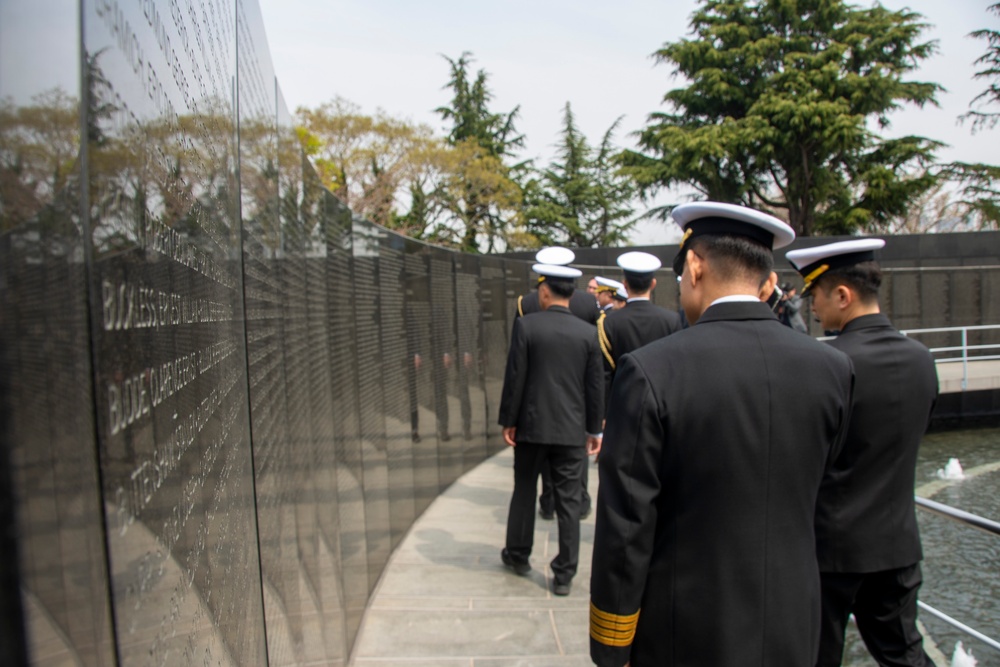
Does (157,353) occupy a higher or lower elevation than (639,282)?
lower

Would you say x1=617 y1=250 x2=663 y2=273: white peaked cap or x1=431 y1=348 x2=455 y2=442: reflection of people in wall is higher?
x1=617 y1=250 x2=663 y2=273: white peaked cap

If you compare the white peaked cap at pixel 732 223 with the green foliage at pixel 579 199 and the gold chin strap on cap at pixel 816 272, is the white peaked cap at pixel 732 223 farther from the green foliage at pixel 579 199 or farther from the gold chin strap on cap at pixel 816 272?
the green foliage at pixel 579 199

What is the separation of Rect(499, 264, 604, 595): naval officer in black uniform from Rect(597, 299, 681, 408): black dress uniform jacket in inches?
27.8

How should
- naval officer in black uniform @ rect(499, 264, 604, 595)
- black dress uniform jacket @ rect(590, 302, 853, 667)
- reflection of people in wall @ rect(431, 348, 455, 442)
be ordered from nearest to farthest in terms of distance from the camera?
black dress uniform jacket @ rect(590, 302, 853, 667)
naval officer in black uniform @ rect(499, 264, 604, 595)
reflection of people in wall @ rect(431, 348, 455, 442)

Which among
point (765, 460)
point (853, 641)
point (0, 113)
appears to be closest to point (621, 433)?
point (765, 460)

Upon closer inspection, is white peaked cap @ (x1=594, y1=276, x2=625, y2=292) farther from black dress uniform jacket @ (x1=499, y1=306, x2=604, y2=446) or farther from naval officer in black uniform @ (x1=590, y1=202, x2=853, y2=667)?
naval officer in black uniform @ (x1=590, y1=202, x2=853, y2=667)

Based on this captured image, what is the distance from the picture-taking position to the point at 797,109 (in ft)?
103

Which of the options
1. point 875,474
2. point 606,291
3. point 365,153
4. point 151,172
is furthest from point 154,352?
point 365,153

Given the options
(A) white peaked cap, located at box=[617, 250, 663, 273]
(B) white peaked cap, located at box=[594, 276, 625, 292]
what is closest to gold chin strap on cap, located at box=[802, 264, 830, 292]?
(A) white peaked cap, located at box=[617, 250, 663, 273]

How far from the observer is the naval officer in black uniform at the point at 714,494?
213cm

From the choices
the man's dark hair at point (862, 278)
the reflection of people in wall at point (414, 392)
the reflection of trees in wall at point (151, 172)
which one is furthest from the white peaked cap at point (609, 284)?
the reflection of trees in wall at point (151, 172)

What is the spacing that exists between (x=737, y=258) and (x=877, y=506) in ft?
4.30

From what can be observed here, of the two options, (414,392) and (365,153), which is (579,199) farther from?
(414,392)

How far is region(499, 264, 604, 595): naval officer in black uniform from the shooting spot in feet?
17.1
